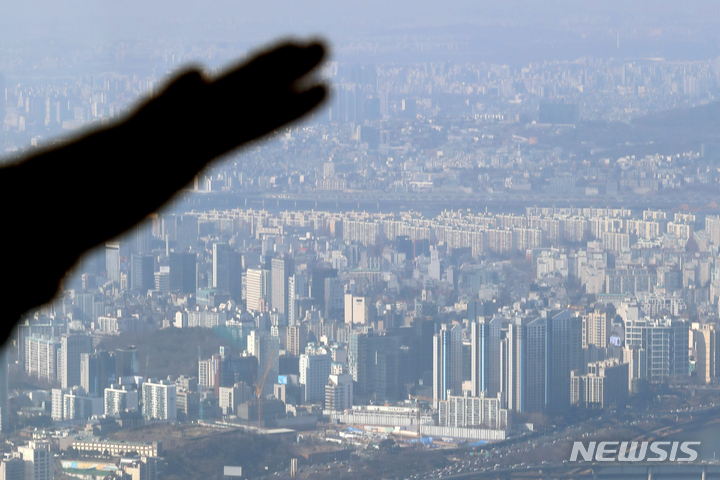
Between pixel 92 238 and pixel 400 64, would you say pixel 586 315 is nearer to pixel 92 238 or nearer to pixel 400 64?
pixel 400 64

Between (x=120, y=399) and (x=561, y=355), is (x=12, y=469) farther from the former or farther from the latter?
(x=561, y=355)

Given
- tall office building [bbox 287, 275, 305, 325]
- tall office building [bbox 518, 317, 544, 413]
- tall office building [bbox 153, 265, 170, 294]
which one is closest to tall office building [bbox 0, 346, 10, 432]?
tall office building [bbox 518, 317, 544, 413]

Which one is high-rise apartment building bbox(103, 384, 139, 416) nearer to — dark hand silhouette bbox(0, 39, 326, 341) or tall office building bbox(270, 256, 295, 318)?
tall office building bbox(270, 256, 295, 318)

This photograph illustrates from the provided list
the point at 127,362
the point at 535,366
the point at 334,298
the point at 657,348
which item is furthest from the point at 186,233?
the point at 657,348

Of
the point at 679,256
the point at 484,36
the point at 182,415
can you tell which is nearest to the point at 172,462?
the point at 182,415

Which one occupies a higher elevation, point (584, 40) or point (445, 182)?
point (584, 40)

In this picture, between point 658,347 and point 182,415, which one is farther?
point 658,347
